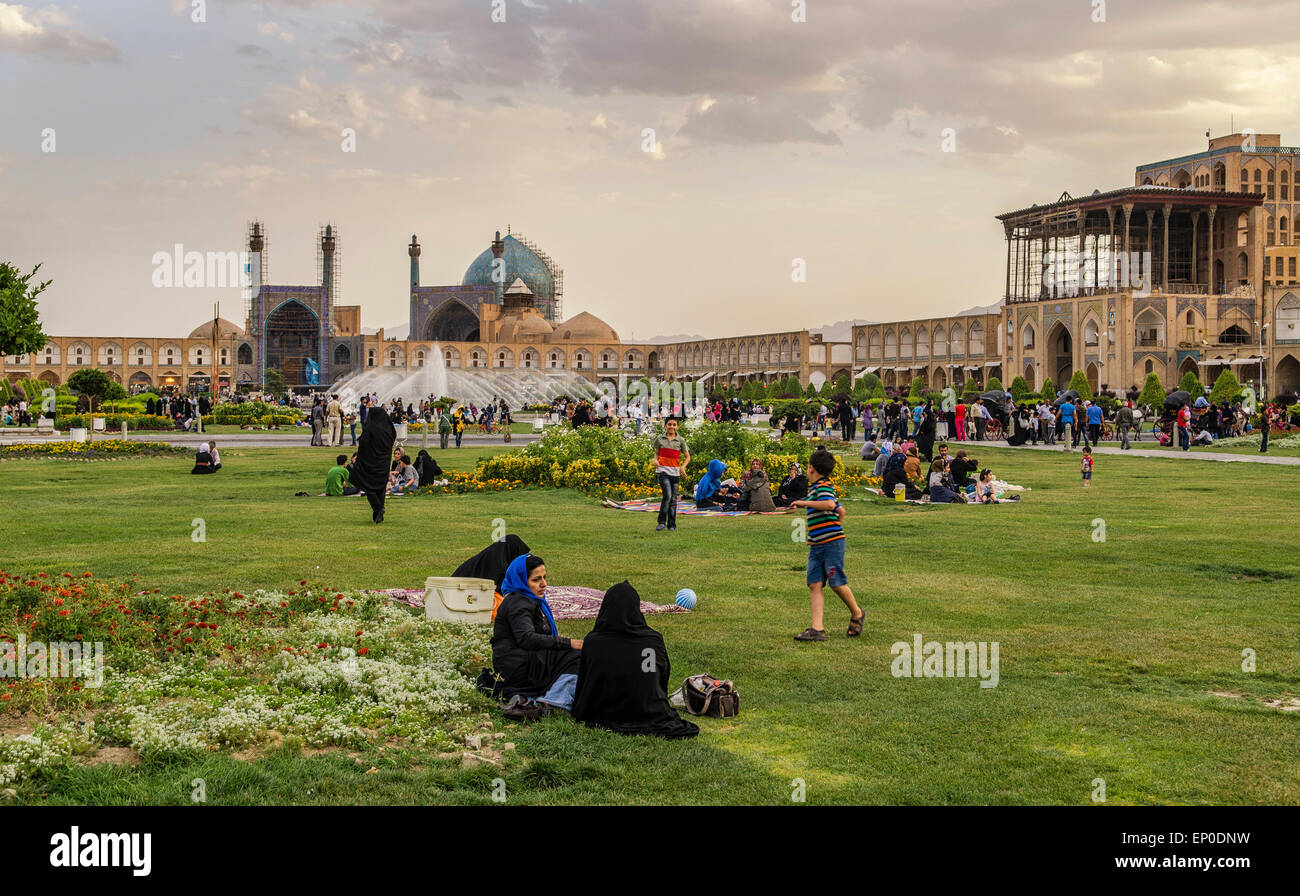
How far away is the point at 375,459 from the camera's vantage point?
13.0 meters

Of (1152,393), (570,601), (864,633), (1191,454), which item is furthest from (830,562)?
(1152,393)

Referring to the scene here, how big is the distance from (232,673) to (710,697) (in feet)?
8.25

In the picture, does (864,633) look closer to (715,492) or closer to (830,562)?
(830,562)

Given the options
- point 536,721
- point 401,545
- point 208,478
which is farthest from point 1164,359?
point 536,721

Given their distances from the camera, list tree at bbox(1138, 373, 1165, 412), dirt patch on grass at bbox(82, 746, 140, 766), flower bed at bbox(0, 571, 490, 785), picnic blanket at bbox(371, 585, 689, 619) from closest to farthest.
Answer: dirt patch on grass at bbox(82, 746, 140, 766), flower bed at bbox(0, 571, 490, 785), picnic blanket at bbox(371, 585, 689, 619), tree at bbox(1138, 373, 1165, 412)

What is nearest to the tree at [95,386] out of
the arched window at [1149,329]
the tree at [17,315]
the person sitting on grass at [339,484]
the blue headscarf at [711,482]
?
the tree at [17,315]

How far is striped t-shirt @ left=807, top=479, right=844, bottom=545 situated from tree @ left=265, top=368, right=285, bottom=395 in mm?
71321

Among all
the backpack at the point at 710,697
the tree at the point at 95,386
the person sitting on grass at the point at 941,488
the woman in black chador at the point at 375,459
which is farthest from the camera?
the tree at the point at 95,386

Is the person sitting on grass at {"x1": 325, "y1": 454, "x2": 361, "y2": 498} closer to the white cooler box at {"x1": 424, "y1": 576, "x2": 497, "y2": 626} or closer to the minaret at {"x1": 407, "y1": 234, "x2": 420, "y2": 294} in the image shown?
the white cooler box at {"x1": 424, "y1": 576, "x2": 497, "y2": 626}

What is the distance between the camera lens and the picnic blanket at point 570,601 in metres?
7.98

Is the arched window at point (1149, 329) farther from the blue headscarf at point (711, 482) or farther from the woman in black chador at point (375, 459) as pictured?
the woman in black chador at point (375, 459)

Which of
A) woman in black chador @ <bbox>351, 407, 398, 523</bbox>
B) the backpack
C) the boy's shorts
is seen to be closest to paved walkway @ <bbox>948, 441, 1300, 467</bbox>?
woman in black chador @ <bbox>351, 407, 398, 523</bbox>

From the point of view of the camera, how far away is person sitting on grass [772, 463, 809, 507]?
13641mm

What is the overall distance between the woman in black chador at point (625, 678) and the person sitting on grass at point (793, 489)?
302 inches
